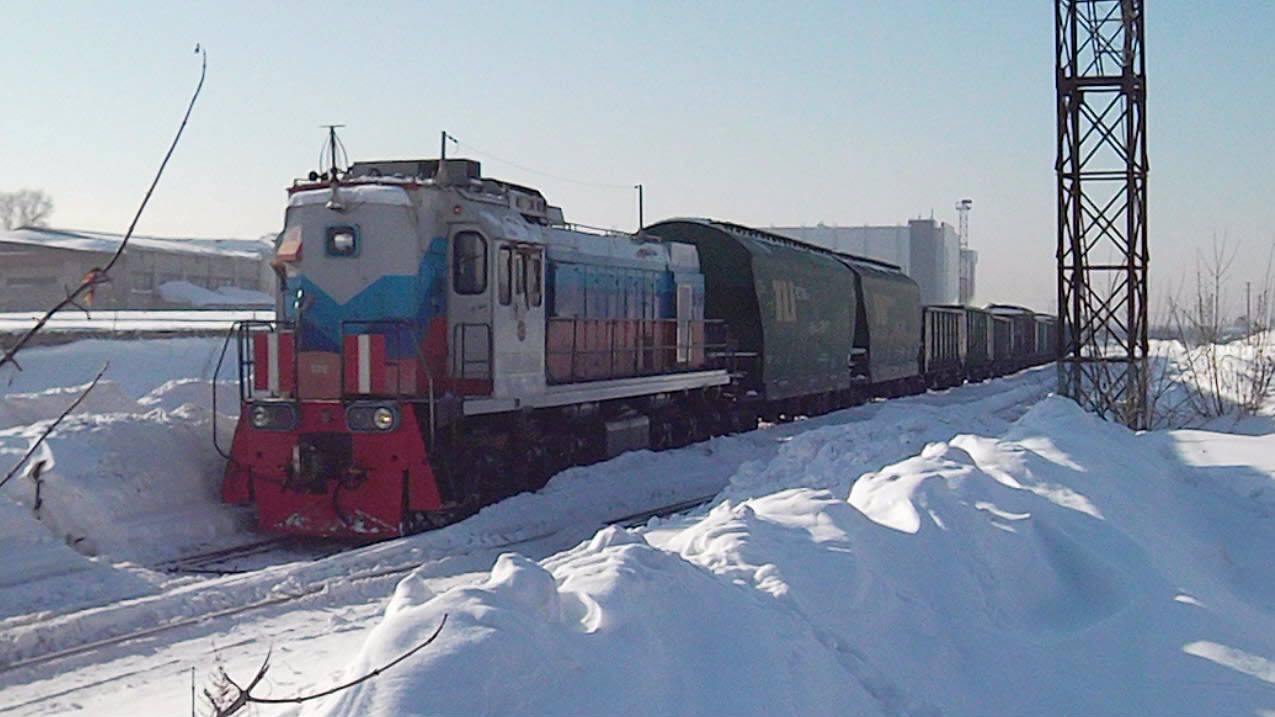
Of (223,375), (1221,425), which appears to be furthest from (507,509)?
(223,375)

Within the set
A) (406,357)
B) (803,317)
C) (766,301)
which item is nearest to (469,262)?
(406,357)

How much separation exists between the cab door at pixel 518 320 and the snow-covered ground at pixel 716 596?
1252 mm

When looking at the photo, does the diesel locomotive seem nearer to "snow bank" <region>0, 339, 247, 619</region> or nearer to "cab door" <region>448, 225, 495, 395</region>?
"cab door" <region>448, 225, 495, 395</region>

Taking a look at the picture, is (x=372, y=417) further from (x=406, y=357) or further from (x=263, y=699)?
(x=263, y=699)

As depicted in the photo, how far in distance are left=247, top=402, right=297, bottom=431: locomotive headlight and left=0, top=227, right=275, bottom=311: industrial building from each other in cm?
3435

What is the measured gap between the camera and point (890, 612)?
6.64m

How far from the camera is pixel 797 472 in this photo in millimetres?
15867

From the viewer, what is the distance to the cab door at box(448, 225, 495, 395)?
13.5 metres

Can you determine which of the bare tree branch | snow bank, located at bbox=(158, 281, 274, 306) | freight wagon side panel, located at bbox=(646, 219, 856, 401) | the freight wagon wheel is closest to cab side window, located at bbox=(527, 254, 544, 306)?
the freight wagon wheel

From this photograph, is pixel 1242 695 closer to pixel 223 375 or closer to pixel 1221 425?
pixel 1221 425

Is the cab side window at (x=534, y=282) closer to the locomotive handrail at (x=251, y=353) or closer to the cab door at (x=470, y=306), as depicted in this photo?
the cab door at (x=470, y=306)

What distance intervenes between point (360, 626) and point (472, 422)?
526 cm

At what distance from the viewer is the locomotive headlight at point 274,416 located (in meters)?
12.5

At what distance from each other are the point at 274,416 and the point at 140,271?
166 ft
